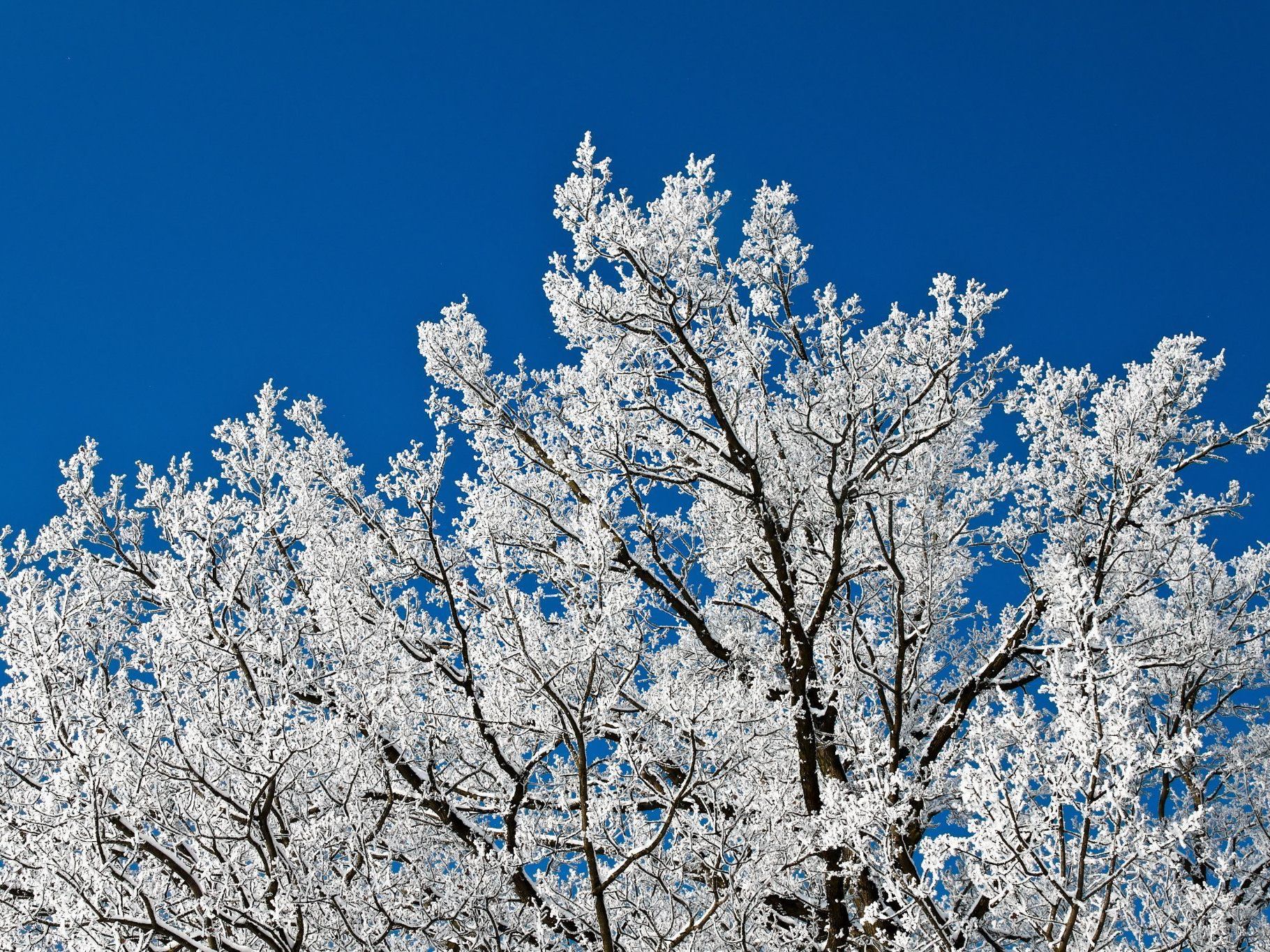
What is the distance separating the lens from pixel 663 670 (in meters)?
7.42

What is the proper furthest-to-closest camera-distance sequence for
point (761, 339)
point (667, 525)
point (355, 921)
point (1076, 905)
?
point (667, 525) < point (761, 339) < point (355, 921) < point (1076, 905)

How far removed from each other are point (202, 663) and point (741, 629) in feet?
15.5

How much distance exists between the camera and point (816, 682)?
6.71 metres

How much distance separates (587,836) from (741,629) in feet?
13.0

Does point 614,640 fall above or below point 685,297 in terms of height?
below

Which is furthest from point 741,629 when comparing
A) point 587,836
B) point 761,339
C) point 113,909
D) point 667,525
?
point 113,909

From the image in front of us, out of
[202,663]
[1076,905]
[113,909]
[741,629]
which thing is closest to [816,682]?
[741,629]

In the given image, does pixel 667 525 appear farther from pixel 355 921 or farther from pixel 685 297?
pixel 355 921

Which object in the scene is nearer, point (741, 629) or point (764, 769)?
point (764, 769)

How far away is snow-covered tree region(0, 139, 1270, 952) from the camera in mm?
4387

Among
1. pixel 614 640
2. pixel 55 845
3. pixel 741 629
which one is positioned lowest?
pixel 55 845

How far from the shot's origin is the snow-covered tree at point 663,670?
439 cm

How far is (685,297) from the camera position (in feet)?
20.5

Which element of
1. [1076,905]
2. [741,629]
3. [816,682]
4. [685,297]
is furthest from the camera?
[741,629]
